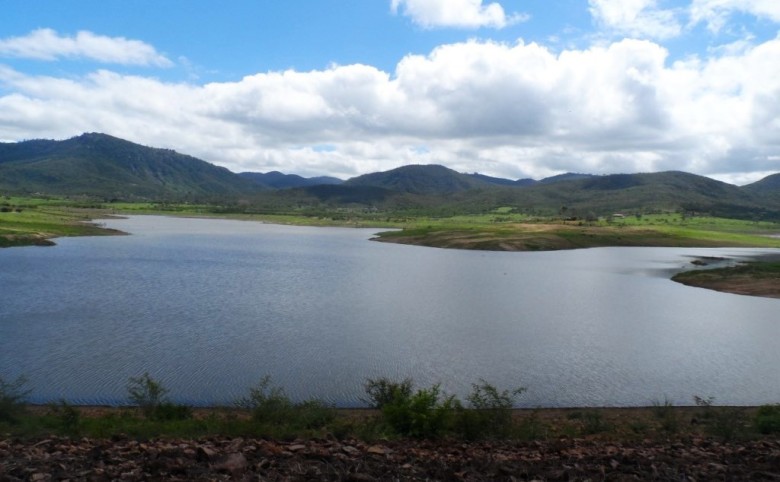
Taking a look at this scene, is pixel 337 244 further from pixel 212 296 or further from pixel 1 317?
pixel 1 317

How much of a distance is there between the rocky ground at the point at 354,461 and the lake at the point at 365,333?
8919mm

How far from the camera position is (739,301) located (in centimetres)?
5184

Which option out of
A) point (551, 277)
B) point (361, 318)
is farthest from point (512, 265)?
point (361, 318)

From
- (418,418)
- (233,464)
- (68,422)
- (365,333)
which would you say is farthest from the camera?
(365,333)

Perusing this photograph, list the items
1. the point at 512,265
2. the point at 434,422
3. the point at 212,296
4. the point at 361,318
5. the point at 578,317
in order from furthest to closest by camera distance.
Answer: the point at 512,265 → the point at 212,296 → the point at 578,317 → the point at 361,318 → the point at 434,422

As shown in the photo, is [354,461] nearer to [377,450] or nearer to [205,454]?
[377,450]

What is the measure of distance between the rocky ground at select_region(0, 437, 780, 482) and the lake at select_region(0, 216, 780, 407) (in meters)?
8.92

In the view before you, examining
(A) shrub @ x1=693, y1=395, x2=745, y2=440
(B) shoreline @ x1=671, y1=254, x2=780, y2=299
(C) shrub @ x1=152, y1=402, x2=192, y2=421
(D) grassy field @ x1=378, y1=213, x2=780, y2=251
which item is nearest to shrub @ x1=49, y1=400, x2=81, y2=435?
(C) shrub @ x1=152, y1=402, x2=192, y2=421

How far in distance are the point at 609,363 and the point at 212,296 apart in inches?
1115

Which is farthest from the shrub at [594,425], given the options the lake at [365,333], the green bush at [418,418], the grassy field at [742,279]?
the grassy field at [742,279]

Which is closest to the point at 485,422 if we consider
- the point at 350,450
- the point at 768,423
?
the point at 350,450

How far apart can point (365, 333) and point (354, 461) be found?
21.3 meters

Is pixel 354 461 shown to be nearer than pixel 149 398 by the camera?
Yes

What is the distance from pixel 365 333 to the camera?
107 ft
